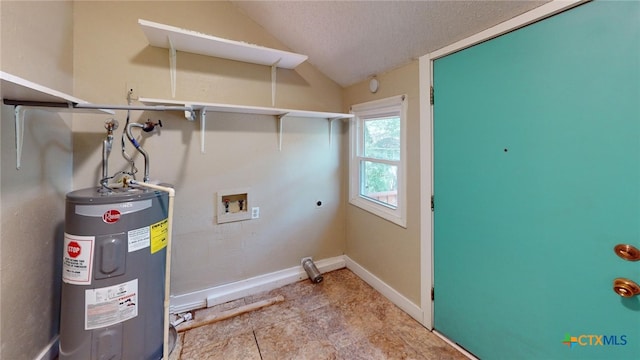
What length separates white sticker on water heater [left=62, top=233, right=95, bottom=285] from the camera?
52.5 inches

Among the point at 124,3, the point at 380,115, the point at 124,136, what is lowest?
the point at 124,136

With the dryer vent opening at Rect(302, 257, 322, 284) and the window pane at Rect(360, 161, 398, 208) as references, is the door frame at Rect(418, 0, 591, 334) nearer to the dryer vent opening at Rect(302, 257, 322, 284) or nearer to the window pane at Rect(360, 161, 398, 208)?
the window pane at Rect(360, 161, 398, 208)

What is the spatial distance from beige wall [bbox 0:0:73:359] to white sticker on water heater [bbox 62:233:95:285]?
22 centimetres

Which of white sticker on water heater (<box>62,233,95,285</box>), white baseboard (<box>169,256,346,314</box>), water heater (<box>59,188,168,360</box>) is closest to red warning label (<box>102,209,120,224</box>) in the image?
water heater (<box>59,188,168,360</box>)

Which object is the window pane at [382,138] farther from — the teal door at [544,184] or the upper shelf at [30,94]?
the upper shelf at [30,94]

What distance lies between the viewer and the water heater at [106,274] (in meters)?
1.34

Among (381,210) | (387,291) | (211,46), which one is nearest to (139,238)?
(211,46)

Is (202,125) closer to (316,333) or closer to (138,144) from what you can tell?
(138,144)

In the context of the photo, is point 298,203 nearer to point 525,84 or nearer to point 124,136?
point 124,136

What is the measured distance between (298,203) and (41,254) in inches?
73.5

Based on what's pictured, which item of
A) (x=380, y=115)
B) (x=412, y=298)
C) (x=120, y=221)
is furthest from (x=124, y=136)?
(x=412, y=298)

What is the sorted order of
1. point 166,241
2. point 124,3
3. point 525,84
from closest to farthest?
point 525,84 → point 166,241 → point 124,3

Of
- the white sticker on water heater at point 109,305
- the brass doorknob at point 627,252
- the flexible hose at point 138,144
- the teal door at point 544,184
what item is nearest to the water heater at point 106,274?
the white sticker on water heater at point 109,305

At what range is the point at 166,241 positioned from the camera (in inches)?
64.1
